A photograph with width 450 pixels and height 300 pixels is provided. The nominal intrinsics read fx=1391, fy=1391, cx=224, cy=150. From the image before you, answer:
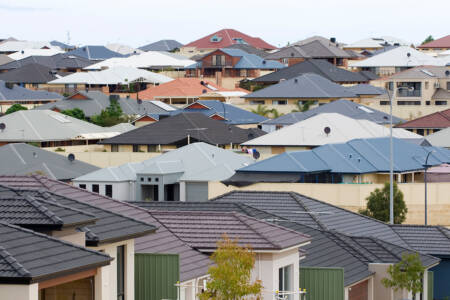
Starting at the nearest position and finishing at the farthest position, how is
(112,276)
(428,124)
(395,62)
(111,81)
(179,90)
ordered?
1. (112,276)
2. (428,124)
3. (179,90)
4. (111,81)
5. (395,62)

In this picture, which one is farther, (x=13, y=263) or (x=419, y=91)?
(x=419, y=91)

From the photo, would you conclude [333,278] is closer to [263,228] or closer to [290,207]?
[263,228]

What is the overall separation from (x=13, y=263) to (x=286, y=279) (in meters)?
9.00

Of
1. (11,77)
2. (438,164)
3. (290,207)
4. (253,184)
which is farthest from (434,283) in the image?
(11,77)

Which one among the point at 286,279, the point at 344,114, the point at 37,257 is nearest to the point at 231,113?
the point at 344,114

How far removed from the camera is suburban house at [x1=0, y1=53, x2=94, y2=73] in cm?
18975

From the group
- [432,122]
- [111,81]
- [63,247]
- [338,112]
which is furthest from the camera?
[111,81]

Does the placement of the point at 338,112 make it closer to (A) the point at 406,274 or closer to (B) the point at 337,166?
(B) the point at 337,166

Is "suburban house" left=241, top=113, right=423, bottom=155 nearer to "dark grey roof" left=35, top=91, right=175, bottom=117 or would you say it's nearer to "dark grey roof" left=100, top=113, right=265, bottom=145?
"dark grey roof" left=100, top=113, right=265, bottom=145

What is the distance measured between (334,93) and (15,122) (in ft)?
113

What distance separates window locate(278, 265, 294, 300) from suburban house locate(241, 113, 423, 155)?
53.1m

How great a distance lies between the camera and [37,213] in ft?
70.2

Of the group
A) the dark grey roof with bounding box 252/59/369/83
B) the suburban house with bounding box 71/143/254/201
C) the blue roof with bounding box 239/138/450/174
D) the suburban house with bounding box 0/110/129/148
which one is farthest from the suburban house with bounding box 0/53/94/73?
the blue roof with bounding box 239/138/450/174

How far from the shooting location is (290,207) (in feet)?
125
